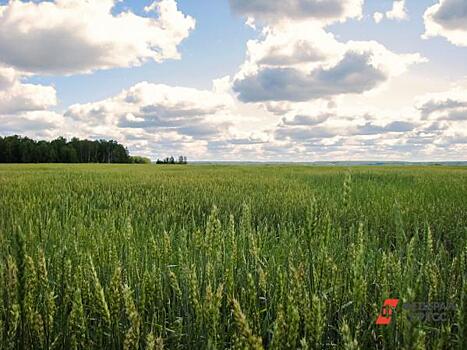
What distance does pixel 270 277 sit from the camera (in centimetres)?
274

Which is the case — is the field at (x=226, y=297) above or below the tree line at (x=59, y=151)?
below

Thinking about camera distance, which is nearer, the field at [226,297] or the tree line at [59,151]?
the field at [226,297]

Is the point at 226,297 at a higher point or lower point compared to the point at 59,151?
lower

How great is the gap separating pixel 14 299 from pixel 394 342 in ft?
5.72

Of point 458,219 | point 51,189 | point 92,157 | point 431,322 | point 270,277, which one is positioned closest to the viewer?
point 431,322

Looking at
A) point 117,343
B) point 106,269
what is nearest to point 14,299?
point 117,343

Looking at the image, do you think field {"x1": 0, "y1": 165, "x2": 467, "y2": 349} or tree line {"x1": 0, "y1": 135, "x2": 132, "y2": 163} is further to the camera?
tree line {"x1": 0, "y1": 135, "x2": 132, "y2": 163}

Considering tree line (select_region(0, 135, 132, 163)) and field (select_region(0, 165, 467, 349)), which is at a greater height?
tree line (select_region(0, 135, 132, 163))

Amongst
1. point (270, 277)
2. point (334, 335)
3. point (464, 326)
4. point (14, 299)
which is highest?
point (464, 326)

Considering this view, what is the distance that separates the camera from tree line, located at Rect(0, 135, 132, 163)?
3410 inches

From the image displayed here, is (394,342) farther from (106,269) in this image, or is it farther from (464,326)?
(106,269)

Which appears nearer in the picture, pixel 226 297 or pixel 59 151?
pixel 226 297

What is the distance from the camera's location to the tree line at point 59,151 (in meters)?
86.6

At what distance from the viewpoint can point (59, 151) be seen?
89.8 meters
